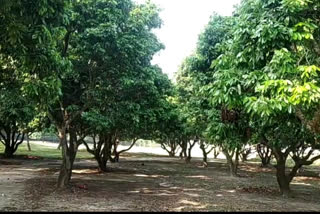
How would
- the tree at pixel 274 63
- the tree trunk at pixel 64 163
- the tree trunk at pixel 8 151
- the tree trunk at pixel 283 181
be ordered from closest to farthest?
the tree at pixel 274 63, the tree trunk at pixel 64 163, the tree trunk at pixel 283 181, the tree trunk at pixel 8 151

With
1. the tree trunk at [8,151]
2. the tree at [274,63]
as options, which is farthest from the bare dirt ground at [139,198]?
the tree trunk at [8,151]

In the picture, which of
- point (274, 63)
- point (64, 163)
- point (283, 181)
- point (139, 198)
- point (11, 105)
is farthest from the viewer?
point (11, 105)

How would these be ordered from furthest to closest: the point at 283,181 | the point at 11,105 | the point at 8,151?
the point at 8,151 → the point at 11,105 → the point at 283,181

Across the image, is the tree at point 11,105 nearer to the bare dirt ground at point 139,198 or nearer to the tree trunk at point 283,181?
the bare dirt ground at point 139,198

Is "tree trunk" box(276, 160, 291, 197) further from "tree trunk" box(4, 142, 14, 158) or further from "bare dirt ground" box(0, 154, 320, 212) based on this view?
"tree trunk" box(4, 142, 14, 158)

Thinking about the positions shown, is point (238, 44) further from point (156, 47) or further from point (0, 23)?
point (156, 47)

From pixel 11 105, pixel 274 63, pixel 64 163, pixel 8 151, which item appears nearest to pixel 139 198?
pixel 64 163

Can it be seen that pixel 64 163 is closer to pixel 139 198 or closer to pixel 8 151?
pixel 139 198

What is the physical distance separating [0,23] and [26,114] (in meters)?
15.7

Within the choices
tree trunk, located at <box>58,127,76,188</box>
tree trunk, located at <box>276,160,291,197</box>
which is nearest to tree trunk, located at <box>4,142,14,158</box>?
tree trunk, located at <box>58,127,76,188</box>

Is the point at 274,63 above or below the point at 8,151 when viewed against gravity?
above

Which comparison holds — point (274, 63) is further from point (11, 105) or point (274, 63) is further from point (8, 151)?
point (8, 151)

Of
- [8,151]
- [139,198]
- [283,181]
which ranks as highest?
[8,151]

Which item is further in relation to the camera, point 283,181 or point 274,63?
point 283,181
